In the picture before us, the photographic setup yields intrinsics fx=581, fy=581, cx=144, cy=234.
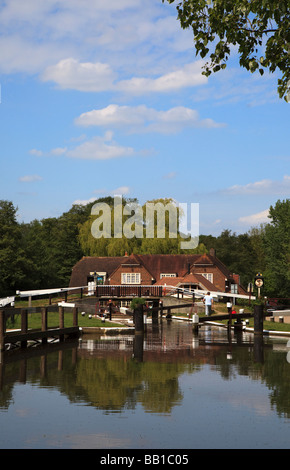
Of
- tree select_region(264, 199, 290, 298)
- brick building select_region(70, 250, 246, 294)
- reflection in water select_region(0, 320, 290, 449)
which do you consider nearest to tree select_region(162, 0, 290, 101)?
reflection in water select_region(0, 320, 290, 449)

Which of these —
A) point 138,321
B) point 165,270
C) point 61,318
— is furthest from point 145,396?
point 165,270

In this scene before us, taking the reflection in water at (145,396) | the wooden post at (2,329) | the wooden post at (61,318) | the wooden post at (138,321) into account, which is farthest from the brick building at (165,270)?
the wooden post at (2,329)

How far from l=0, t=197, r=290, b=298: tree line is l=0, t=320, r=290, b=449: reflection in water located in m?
46.0

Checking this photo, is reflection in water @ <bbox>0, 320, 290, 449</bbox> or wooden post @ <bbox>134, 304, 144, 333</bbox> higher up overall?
wooden post @ <bbox>134, 304, 144, 333</bbox>

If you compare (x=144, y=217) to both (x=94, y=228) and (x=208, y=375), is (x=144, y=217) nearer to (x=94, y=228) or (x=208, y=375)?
(x=94, y=228)

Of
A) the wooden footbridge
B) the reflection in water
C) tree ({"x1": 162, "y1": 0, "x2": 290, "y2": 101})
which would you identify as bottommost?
the reflection in water

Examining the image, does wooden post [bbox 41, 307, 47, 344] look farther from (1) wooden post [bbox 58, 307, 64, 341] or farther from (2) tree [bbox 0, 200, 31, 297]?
(2) tree [bbox 0, 200, 31, 297]

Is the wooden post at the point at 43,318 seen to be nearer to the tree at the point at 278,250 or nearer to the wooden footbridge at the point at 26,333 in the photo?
the wooden footbridge at the point at 26,333

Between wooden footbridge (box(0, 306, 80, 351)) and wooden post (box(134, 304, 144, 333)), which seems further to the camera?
wooden post (box(134, 304, 144, 333))

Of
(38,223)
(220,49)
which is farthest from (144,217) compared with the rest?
(220,49)

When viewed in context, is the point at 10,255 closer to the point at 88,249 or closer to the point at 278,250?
the point at 88,249

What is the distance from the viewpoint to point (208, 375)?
18.7 meters

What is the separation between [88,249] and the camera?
82312mm

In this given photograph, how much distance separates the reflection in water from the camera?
1178 cm
